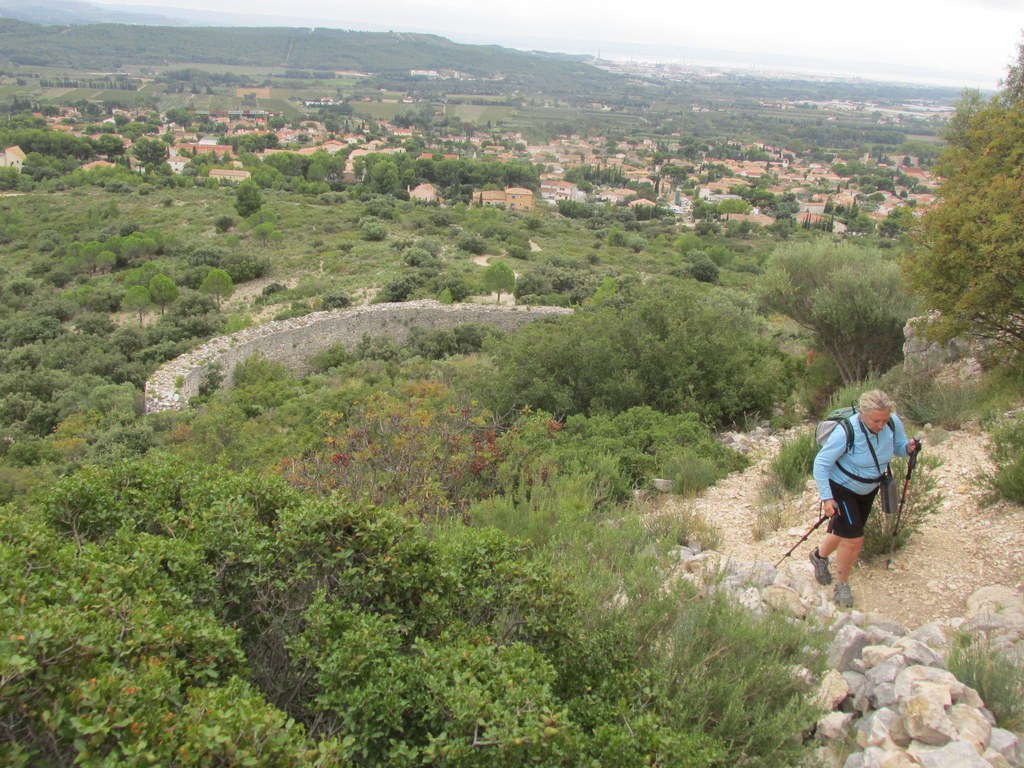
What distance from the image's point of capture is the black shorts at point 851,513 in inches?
161

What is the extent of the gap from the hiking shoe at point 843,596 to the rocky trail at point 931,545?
7cm

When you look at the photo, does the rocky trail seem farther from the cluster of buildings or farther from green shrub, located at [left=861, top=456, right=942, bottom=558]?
the cluster of buildings

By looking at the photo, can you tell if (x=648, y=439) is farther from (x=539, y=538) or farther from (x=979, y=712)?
(x=979, y=712)

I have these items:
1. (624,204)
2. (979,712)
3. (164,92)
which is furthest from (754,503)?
(164,92)

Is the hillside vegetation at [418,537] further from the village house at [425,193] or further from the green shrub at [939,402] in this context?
the village house at [425,193]

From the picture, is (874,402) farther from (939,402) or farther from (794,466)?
(939,402)

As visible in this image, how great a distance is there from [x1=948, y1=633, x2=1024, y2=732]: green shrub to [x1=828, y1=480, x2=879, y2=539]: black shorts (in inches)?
43.1

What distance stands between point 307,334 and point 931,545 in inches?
593

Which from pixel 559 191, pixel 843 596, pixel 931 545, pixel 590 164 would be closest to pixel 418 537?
pixel 843 596

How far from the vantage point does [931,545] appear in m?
4.54

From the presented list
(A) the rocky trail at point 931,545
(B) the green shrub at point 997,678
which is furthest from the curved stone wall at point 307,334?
(B) the green shrub at point 997,678

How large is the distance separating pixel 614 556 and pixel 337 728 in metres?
1.97

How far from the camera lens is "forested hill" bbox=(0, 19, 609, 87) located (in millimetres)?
125144

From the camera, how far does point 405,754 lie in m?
2.25
